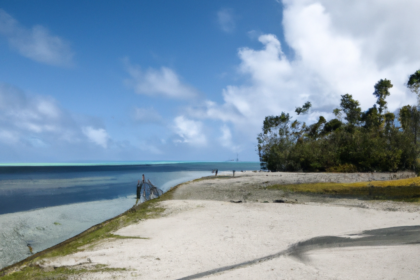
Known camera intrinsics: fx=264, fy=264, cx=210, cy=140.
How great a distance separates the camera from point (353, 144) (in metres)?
25.7

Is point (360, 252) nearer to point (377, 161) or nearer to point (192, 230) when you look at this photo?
point (192, 230)

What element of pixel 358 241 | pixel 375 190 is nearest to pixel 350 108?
pixel 375 190

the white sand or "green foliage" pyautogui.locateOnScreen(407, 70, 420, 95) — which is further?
"green foliage" pyautogui.locateOnScreen(407, 70, 420, 95)

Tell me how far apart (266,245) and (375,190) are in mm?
9898

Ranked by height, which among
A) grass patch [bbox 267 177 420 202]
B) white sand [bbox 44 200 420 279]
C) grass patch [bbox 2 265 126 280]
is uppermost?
grass patch [bbox 267 177 420 202]

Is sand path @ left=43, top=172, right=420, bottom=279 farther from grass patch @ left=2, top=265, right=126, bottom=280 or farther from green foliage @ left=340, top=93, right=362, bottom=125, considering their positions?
green foliage @ left=340, top=93, right=362, bottom=125

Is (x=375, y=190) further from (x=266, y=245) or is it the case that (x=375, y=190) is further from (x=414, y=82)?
(x=414, y=82)

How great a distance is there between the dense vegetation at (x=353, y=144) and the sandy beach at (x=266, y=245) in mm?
13229

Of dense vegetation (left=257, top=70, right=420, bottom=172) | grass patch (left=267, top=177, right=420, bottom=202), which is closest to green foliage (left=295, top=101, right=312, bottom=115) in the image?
dense vegetation (left=257, top=70, right=420, bottom=172)

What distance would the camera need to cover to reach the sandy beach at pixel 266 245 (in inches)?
203

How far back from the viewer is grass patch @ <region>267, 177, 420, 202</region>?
1281 centimetres

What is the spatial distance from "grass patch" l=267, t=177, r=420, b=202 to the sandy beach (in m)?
1.42

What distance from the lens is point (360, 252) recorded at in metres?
5.91

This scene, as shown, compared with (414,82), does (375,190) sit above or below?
below
